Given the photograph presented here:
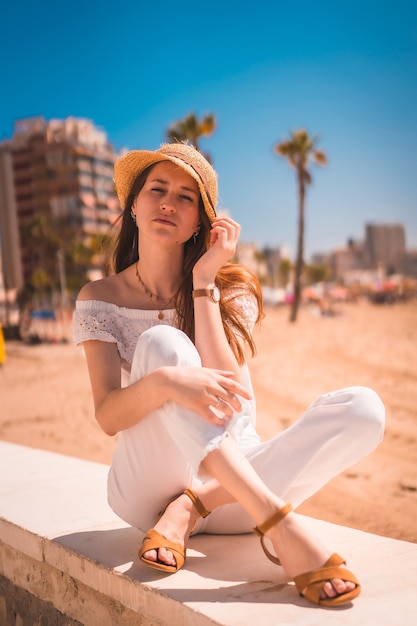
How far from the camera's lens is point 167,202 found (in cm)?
229

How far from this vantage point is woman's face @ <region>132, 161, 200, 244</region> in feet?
7.54

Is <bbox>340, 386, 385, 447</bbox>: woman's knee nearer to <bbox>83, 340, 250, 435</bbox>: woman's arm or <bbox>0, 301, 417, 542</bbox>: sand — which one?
<bbox>83, 340, 250, 435</bbox>: woman's arm

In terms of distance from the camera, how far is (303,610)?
1503mm

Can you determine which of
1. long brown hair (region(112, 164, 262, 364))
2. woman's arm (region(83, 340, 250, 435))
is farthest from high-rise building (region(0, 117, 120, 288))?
woman's arm (region(83, 340, 250, 435))

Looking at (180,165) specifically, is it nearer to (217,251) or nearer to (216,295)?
(217,251)

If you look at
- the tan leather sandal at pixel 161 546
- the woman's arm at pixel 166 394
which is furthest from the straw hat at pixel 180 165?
the tan leather sandal at pixel 161 546

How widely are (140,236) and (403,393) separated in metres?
8.42

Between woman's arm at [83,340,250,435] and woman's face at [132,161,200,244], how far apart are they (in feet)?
2.17

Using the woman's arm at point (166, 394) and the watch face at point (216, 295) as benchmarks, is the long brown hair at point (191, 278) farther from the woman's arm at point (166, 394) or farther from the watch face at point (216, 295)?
the woman's arm at point (166, 394)

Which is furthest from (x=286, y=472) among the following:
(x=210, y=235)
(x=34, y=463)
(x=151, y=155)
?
(x=34, y=463)

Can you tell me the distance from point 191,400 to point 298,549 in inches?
19.4

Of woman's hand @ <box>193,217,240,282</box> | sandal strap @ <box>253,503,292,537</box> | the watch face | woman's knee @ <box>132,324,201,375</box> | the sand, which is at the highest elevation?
woman's hand @ <box>193,217,240,282</box>

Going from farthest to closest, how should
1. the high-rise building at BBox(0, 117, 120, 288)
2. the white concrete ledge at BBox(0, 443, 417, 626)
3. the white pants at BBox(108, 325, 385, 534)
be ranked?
the high-rise building at BBox(0, 117, 120, 288) < the white pants at BBox(108, 325, 385, 534) < the white concrete ledge at BBox(0, 443, 417, 626)

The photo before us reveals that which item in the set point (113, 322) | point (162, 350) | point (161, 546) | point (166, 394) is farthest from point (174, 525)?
point (113, 322)
